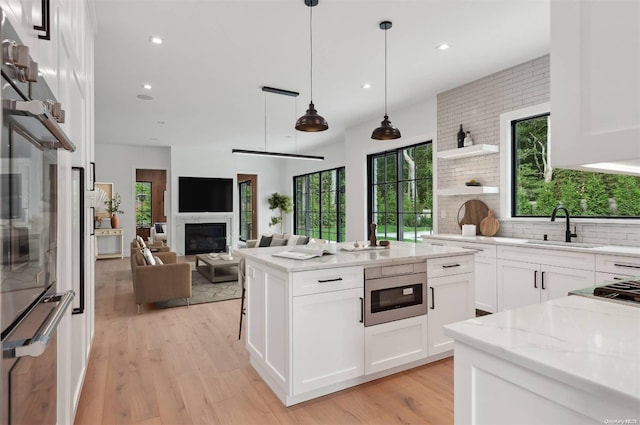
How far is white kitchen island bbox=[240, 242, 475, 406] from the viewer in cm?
227

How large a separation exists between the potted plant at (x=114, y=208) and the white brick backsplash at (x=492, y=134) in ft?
24.9

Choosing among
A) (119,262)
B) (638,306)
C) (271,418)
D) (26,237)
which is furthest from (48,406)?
(119,262)

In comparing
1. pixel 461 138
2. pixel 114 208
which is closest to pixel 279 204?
pixel 114 208

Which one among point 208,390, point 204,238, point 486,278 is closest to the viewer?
point 208,390

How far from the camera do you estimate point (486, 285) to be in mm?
4012

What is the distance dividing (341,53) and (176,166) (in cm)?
664

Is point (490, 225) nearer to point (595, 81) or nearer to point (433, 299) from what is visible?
point (433, 299)

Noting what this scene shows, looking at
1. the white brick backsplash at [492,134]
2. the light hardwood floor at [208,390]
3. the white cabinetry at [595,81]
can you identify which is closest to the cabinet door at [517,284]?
the white brick backsplash at [492,134]

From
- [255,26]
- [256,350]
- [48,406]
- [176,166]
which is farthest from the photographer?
[176,166]

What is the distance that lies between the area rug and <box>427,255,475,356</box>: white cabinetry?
3075mm

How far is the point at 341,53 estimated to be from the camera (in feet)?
12.6

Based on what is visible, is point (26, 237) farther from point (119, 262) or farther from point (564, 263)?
point (119, 262)

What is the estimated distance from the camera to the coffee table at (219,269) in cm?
598

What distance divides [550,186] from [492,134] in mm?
932
